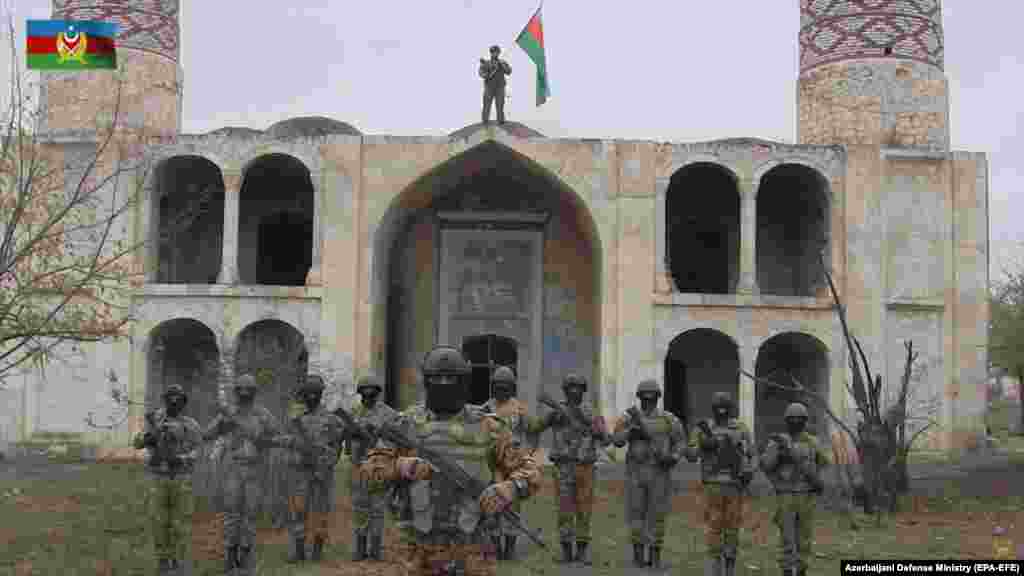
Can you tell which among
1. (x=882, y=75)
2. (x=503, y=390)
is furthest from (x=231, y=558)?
(x=882, y=75)

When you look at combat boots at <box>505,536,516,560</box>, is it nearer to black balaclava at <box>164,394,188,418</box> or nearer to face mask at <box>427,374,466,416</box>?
black balaclava at <box>164,394,188,418</box>

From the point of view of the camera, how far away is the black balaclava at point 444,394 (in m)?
5.20

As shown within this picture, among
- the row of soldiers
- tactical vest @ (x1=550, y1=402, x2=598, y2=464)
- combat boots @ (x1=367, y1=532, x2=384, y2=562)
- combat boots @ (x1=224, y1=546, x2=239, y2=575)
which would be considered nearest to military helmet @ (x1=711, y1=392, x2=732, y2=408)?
the row of soldiers

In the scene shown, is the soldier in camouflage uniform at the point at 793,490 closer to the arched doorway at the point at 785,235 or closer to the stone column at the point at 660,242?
the stone column at the point at 660,242

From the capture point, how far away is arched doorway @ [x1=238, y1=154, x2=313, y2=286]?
2144cm

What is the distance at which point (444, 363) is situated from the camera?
16.9 ft

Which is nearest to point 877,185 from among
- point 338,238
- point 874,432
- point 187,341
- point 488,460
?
point 874,432

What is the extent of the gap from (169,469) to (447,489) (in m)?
4.61

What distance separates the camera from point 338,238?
741 inches

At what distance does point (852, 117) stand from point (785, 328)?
173 inches

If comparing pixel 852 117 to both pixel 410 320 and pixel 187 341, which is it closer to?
pixel 410 320

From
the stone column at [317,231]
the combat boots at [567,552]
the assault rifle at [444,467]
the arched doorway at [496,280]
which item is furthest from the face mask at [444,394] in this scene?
the arched doorway at [496,280]

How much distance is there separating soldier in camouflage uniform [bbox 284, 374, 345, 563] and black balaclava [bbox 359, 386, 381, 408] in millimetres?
329

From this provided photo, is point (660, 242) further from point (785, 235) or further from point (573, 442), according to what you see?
point (573, 442)
